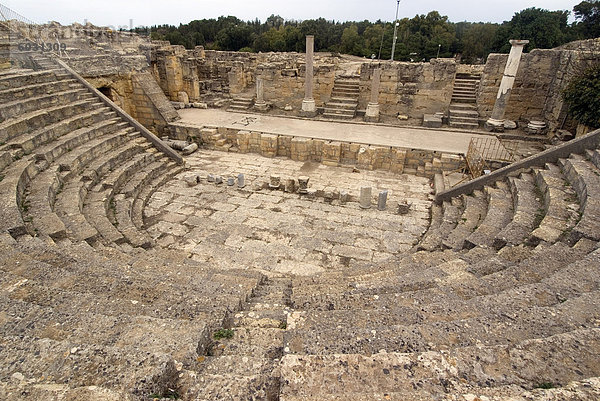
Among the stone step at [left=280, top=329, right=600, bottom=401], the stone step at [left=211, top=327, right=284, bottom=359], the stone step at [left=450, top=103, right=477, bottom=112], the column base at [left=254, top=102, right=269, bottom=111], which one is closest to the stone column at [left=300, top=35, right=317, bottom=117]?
the column base at [left=254, top=102, right=269, bottom=111]

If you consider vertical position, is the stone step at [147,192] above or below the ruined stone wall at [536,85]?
below

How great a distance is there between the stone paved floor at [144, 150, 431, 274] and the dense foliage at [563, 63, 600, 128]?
17.6 feet

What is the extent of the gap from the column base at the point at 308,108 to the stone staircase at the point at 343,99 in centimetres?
59

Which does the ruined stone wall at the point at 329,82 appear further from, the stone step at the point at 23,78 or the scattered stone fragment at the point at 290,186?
the scattered stone fragment at the point at 290,186

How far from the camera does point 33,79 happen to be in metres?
10.7

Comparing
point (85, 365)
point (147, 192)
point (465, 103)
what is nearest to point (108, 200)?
point (147, 192)

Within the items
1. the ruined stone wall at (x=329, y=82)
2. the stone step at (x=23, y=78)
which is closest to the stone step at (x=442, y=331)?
the stone step at (x=23, y=78)

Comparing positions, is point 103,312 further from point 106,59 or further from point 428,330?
point 106,59

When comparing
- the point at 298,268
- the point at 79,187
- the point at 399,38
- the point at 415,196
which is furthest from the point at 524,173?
the point at 399,38

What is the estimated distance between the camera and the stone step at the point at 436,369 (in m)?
2.35

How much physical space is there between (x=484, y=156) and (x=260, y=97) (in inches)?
425

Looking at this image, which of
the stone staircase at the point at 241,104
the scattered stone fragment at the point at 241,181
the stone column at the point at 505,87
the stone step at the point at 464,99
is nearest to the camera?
the scattered stone fragment at the point at 241,181

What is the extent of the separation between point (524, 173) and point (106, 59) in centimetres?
1579

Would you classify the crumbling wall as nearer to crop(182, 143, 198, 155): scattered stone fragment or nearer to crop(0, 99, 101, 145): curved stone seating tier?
crop(182, 143, 198, 155): scattered stone fragment
